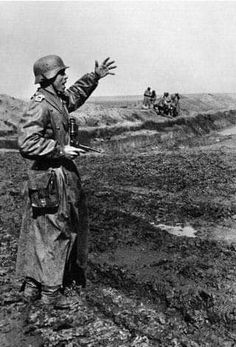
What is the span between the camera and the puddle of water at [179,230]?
22.0 feet

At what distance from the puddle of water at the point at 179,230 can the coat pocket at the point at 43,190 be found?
3.33 meters

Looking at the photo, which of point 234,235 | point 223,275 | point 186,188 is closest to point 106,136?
point 186,188

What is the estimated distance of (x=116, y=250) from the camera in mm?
5719

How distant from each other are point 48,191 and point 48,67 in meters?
1.10

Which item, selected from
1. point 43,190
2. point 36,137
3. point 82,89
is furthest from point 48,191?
point 82,89

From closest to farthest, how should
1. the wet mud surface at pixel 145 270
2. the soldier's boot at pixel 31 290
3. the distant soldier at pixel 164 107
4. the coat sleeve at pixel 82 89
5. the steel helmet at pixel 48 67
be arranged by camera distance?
the wet mud surface at pixel 145 270 < the steel helmet at pixel 48 67 < the soldier's boot at pixel 31 290 < the coat sleeve at pixel 82 89 < the distant soldier at pixel 164 107

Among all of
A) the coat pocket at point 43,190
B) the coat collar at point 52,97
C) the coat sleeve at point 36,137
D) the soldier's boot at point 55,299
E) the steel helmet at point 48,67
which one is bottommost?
the soldier's boot at point 55,299

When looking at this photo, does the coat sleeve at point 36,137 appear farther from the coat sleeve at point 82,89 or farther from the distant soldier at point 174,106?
the distant soldier at point 174,106

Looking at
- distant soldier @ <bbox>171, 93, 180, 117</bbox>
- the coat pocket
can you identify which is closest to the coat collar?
the coat pocket

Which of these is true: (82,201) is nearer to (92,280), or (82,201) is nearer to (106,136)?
(92,280)

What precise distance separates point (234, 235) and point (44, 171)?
12.2ft

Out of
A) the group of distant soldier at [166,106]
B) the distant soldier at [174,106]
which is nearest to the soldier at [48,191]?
the group of distant soldier at [166,106]

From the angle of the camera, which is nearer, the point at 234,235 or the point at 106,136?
the point at 234,235

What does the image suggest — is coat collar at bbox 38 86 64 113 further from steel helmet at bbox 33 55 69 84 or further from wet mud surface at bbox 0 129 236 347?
wet mud surface at bbox 0 129 236 347
